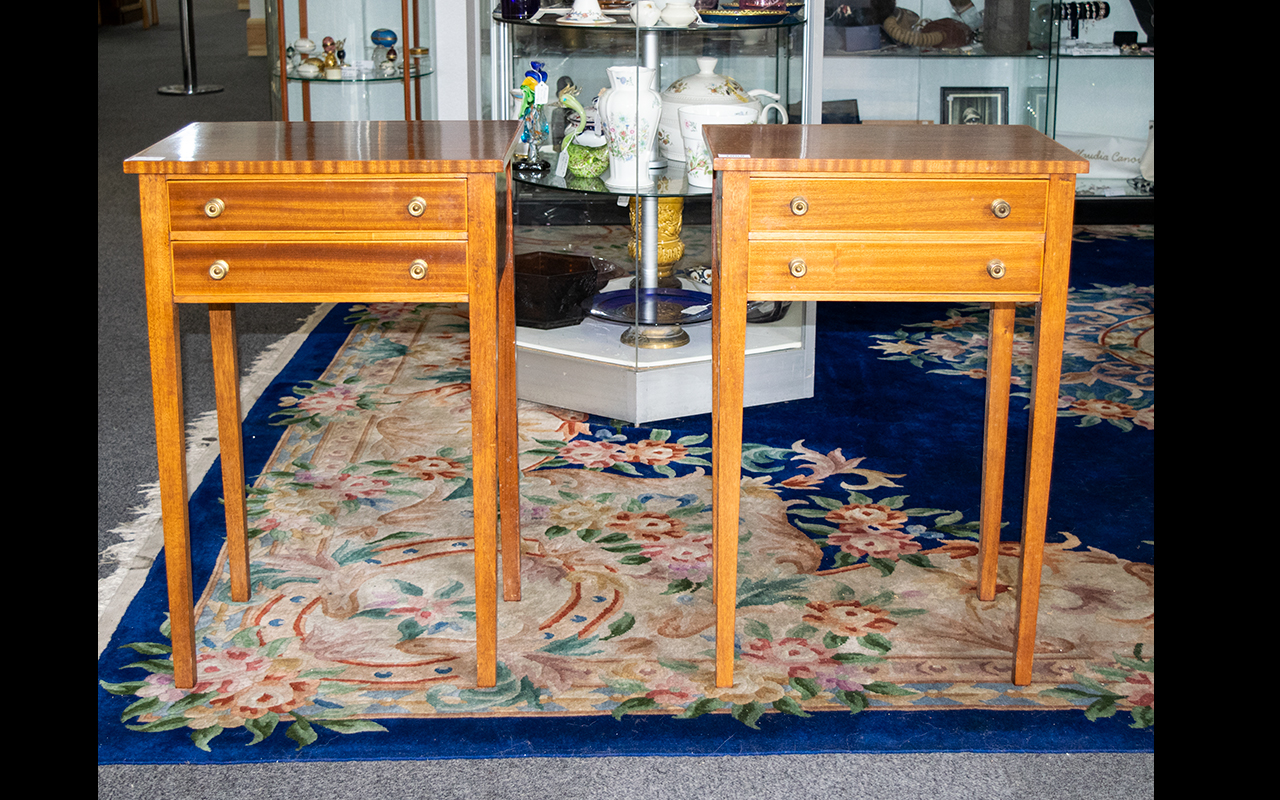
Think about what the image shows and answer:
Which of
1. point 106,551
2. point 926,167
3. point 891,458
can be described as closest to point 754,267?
point 926,167

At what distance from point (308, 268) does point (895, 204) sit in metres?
0.81

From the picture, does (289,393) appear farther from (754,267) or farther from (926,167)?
(926,167)

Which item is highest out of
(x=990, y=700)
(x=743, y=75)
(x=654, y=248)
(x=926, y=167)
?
(x=743, y=75)

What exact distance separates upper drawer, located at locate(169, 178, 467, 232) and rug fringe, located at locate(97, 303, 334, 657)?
0.66m

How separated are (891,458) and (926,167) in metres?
1.25

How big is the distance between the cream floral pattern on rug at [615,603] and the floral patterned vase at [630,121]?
2.07 ft

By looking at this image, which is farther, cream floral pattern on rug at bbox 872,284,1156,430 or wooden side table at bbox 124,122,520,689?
cream floral pattern on rug at bbox 872,284,1156,430

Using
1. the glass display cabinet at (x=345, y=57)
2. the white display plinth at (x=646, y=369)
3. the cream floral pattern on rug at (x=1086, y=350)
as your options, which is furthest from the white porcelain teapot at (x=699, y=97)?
the glass display cabinet at (x=345, y=57)

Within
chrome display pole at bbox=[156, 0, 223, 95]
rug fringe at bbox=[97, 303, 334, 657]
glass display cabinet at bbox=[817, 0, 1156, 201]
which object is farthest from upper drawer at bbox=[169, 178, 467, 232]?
chrome display pole at bbox=[156, 0, 223, 95]

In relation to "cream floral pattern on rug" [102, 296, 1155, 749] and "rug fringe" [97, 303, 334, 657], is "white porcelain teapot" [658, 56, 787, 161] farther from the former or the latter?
"rug fringe" [97, 303, 334, 657]

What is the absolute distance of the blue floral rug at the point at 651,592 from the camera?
176cm

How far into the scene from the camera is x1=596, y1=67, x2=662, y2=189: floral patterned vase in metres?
2.76

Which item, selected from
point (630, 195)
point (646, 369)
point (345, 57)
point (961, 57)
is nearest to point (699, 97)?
point (630, 195)
